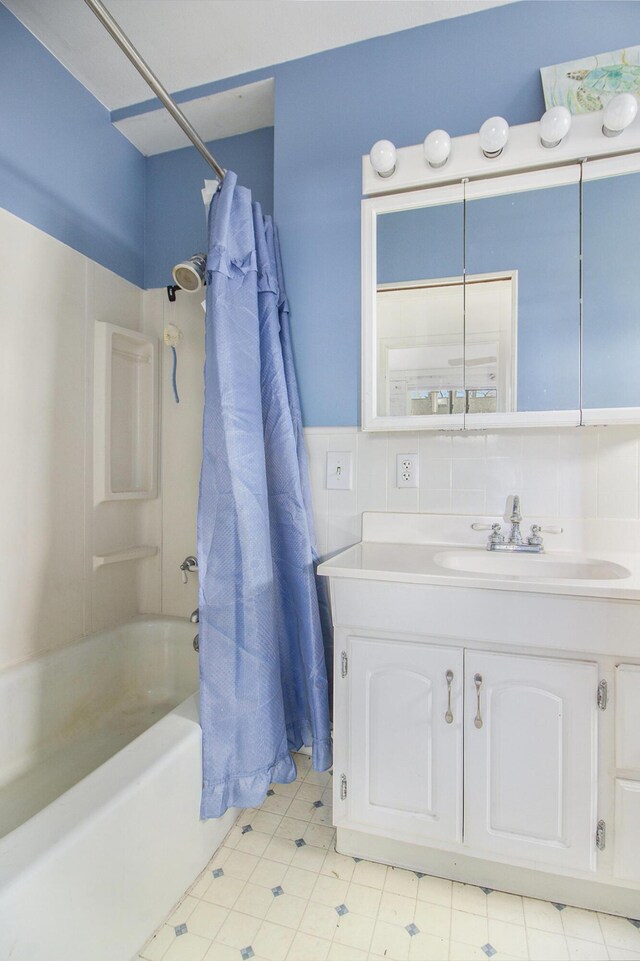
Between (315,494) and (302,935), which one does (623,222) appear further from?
(302,935)

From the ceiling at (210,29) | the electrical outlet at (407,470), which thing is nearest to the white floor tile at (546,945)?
the electrical outlet at (407,470)

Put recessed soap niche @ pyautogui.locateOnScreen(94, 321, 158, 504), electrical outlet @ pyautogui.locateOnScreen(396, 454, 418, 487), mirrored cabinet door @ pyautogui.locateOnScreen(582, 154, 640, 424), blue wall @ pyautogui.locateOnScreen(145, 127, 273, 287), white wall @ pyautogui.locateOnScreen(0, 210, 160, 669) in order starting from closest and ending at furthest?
1. mirrored cabinet door @ pyautogui.locateOnScreen(582, 154, 640, 424)
2. white wall @ pyautogui.locateOnScreen(0, 210, 160, 669)
3. electrical outlet @ pyautogui.locateOnScreen(396, 454, 418, 487)
4. recessed soap niche @ pyautogui.locateOnScreen(94, 321, 158, 504)
5. blue wall @ pyautogui.locateOnScreen(145, 127, 273, 287)

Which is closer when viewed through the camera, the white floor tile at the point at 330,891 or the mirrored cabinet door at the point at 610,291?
the white floor tile at the point at 330,891

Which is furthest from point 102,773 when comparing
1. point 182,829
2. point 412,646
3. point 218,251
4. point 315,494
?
point 218,251

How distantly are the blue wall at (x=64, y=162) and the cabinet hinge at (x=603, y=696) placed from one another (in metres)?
2.06

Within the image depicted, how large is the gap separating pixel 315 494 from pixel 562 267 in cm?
102

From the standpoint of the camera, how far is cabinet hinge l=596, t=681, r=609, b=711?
1.01m

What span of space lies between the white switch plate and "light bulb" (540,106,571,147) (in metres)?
1.04

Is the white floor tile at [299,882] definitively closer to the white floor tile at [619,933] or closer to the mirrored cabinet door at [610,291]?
the white floor tile at [619,933]

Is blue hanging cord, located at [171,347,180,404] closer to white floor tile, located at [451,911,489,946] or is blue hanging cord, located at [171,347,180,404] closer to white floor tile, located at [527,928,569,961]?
white floor tile, located at [451,911,489,946]

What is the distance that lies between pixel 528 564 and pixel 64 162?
2.04 meters

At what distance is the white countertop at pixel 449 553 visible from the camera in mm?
1006

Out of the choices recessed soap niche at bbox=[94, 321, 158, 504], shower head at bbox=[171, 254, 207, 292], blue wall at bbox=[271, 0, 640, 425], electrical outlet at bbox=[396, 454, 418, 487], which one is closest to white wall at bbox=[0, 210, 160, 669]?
recessed soap niche at bbox=[94, 321, 158, 504]

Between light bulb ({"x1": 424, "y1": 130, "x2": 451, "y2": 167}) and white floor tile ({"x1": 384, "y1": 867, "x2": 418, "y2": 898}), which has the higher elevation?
light bulb ({"x1": 424, "y1": 130, "x2": 451, "y2": 167})
